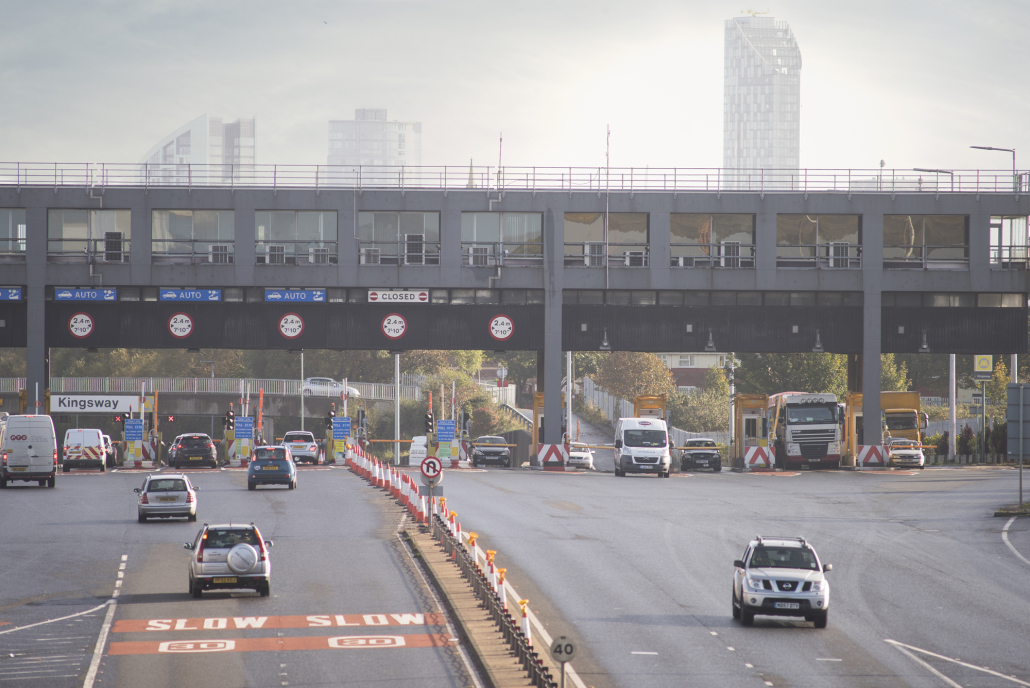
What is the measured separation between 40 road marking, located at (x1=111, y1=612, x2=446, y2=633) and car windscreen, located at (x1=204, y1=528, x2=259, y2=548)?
7.20ft

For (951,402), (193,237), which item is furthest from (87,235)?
(951,402)

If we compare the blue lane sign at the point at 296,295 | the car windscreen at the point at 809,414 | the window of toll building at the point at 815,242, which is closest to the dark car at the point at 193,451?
the blue lane sign at the point at 296,295

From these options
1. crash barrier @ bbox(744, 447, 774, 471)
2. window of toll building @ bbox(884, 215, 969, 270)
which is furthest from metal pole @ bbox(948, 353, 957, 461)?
crash barrier @ bbox(744, 447, 774, 471)

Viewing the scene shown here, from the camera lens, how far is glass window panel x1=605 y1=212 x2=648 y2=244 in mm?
56062

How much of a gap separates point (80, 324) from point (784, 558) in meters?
43.5

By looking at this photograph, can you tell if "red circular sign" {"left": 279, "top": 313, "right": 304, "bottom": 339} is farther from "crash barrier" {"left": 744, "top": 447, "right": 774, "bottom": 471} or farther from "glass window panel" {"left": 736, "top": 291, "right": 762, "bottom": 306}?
"crash barrier" {"left": 744, "top": 447, "right": 774, "bottom": 471}

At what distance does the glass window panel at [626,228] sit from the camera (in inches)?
2207

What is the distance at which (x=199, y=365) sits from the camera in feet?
381

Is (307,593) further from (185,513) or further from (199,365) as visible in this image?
(199,365)

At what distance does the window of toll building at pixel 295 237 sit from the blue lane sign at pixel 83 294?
7220 mm

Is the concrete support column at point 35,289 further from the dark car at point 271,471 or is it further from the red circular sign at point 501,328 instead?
the red circular sign at point 501,328

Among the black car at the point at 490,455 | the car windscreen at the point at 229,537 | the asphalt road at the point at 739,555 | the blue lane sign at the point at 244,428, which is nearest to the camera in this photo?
the asphalt road at the point at 739,555

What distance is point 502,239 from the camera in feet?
184

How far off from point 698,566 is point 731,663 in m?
8.94
